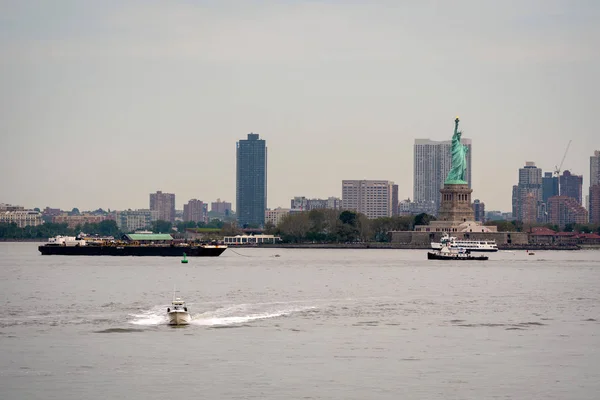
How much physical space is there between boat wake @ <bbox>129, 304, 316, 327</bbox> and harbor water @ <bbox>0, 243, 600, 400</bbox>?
0.11m

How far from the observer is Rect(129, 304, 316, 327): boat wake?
63.5 metres

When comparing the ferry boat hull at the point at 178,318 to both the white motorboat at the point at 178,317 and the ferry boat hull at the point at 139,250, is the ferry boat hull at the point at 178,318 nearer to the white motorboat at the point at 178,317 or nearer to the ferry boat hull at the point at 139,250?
the white motorboat at the point at 178,317

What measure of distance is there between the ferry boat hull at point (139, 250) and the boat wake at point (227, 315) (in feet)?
337

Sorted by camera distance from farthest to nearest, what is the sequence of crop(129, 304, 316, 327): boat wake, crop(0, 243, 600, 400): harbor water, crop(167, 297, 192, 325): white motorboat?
crop(129, 304, 316, 327): boat wake → crop(167, 297, 192, 325): white motorboat → crop(0, 243, 600, 400): harbor water

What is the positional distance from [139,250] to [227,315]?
11476cm

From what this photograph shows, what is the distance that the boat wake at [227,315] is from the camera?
63497 mm

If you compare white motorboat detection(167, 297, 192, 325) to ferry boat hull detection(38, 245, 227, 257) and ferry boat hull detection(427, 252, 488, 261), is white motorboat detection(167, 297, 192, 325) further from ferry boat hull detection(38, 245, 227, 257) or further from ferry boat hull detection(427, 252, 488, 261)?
ferry boat hull detection(427, 252, 488, 261)

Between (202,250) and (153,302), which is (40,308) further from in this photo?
(202,250)

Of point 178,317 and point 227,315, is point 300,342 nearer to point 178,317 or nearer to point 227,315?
point 178,317

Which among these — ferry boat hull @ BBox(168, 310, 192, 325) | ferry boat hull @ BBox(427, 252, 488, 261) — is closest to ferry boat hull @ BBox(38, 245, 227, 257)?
ferry boat hull @ BBox(427, 252, 488, 261)

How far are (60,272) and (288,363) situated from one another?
77045 millimetres

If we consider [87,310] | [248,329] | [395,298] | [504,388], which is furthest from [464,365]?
[395,298]

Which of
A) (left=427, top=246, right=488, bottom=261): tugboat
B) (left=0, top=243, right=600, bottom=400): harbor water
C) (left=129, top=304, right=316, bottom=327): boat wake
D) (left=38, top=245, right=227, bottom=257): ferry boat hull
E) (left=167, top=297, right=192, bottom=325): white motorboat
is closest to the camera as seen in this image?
(left=0, top=243, right=600, bottom=400): harbor water

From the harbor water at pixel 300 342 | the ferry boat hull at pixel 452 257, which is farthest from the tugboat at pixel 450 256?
the harbor water at pixel 300 342
